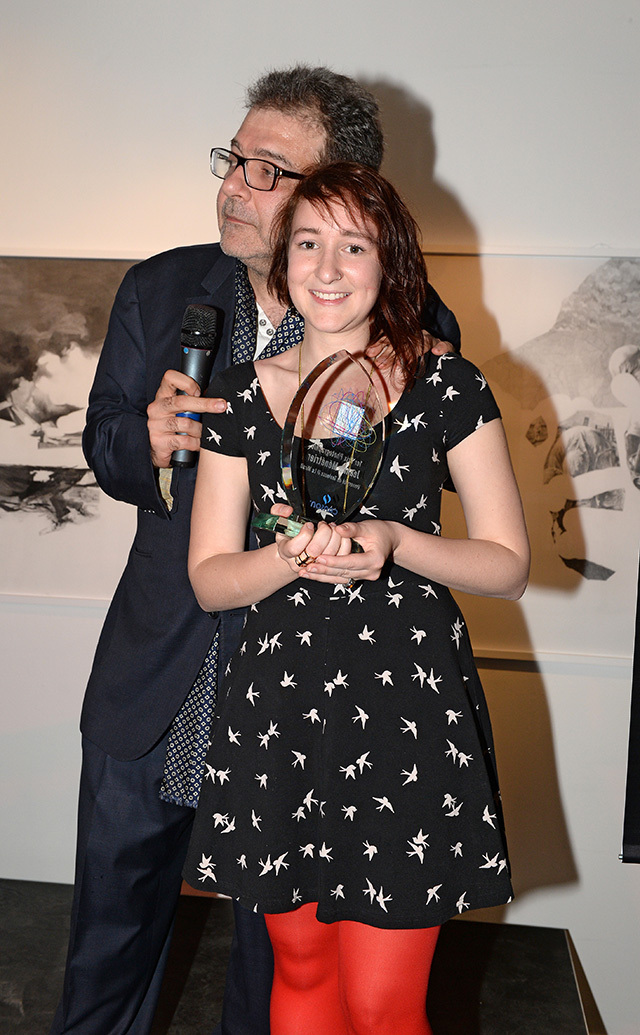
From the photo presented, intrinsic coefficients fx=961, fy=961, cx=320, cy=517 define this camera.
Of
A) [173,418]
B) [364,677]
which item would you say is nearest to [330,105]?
[173,418]

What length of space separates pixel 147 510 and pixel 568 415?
57.7 inches

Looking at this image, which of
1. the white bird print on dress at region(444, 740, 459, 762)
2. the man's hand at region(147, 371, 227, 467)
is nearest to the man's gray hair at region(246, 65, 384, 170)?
the man's hand at region(147, 371, 227, 467)

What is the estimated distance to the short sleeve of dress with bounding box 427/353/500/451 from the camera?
4.74 ft

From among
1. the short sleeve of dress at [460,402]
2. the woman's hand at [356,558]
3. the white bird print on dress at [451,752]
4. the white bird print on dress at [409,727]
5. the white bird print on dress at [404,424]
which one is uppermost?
the short sleeve of dress at [460,402]

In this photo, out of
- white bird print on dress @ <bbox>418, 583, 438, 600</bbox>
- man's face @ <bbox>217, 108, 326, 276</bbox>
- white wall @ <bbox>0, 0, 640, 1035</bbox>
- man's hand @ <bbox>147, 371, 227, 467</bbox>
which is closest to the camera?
white bird print on dress @ <bbox>418, 583, 438, 600</bbox>

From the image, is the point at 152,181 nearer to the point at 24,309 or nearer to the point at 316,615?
the point at 24,309

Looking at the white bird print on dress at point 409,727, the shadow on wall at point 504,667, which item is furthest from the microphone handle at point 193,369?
the shadow on wall at point 504,667

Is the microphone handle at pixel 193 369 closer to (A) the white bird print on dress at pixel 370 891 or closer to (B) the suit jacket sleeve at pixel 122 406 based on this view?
(B) the suit jacket sleeve at pixel 122 406

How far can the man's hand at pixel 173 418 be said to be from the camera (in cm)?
158

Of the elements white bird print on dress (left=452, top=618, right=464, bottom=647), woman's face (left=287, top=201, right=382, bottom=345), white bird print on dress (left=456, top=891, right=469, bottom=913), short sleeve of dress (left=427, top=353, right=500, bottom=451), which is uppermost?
woman's face (left=287, top=201, right=382, bottom=345)

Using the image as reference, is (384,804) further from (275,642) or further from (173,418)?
(173,418)

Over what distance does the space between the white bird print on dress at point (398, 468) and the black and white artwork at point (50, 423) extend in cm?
174

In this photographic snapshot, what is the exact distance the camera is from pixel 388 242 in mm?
1405

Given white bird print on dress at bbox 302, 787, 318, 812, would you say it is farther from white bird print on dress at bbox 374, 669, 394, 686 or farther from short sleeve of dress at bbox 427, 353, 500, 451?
short sleeve of dress at bbox 427, 353, 500, 451
